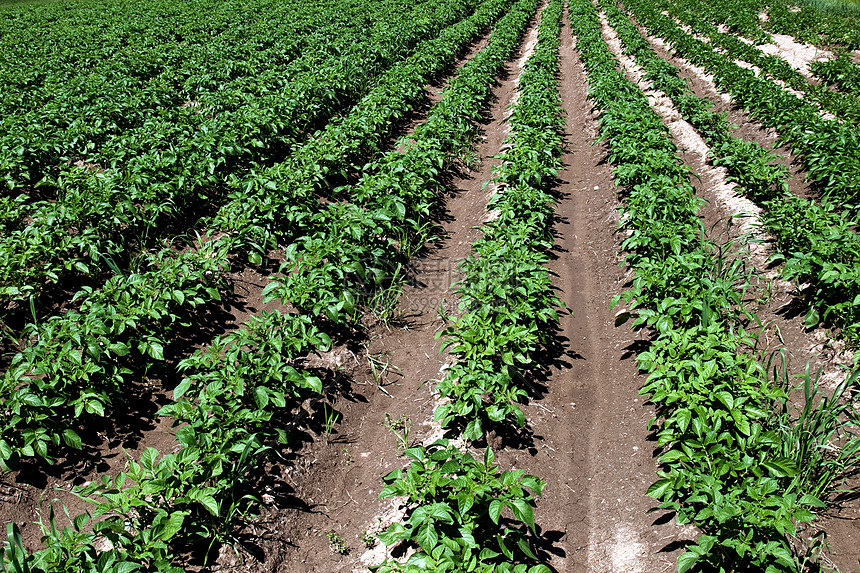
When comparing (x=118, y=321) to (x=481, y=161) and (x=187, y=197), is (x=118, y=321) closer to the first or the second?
(x=187, y=197)

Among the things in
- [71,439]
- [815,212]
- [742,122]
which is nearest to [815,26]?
[742,122]

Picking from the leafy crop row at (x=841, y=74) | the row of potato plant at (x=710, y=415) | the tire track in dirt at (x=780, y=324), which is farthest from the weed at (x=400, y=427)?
the leafy crop row at (x=841, y=74)

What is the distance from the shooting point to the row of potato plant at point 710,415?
287cm

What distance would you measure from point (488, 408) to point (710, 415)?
4.99 feet

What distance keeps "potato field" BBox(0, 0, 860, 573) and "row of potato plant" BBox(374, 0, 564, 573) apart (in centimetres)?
3

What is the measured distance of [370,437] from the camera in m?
4.38

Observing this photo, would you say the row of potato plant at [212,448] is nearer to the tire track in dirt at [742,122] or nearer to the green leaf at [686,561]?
the green leaf at [686,561]

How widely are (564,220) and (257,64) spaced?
9.76 meters

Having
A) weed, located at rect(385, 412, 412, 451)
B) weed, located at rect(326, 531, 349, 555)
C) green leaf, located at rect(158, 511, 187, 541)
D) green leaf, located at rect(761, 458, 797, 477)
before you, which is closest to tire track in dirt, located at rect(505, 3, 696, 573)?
green leaf, located at rect(761, 458, 797, 477)

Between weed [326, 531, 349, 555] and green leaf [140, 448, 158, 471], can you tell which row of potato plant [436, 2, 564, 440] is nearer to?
weed [326, 531, 349, 555]

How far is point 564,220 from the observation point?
770 cm

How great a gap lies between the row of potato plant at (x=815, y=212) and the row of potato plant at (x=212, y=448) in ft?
14.6

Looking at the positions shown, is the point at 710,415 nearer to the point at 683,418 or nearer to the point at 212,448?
the point at 683,418

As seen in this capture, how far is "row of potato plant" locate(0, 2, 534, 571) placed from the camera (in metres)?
2.94
